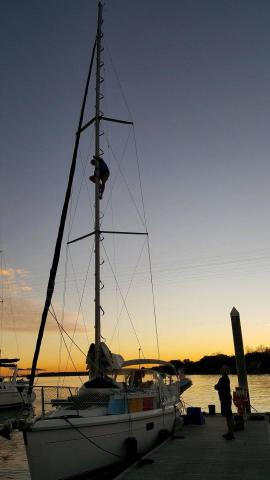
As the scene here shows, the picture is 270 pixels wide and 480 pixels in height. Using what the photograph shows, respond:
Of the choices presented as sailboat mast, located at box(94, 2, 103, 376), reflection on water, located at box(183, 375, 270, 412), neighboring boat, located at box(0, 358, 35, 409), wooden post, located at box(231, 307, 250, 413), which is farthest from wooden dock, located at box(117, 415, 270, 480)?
neighboring boat, located at box(0, 358, 35, 409)

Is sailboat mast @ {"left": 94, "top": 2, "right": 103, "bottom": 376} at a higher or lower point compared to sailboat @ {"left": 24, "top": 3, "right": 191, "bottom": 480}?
higher

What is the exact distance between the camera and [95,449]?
10898 mm

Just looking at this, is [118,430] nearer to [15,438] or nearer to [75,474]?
[75,474]

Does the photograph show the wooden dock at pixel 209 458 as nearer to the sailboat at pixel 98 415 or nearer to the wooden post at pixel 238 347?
the sailboat at pixel 98 415

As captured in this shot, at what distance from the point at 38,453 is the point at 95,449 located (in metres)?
1.74

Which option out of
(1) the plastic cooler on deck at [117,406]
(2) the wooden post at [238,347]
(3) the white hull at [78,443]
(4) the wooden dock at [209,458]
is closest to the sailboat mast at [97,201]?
(1) the plastic cooler on deck at [117,406]

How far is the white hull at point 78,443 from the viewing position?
9773mm

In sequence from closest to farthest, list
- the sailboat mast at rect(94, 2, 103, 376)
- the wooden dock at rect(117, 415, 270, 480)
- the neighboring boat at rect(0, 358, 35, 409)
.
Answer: the wooden dock at rect(117, 415, 270, 480), the sailboat mast at rect(94, 2, 103, 376), the neighboring boat at rect(0, 358, 35, 409)

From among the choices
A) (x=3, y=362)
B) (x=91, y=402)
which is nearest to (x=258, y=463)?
(x=91, y=402)

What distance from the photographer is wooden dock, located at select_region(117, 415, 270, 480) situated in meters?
9.77

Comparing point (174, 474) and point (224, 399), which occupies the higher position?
point (224, 399)

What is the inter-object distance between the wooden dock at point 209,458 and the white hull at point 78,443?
2.80 feet

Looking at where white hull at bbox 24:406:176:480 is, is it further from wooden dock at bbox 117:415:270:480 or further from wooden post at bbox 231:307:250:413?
Result: wooden post at bbox 231:307:250:413

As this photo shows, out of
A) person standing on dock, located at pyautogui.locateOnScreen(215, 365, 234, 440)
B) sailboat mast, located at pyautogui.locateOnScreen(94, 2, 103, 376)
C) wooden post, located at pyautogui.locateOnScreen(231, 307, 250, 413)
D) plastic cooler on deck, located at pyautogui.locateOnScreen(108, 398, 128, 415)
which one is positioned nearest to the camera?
plastic cooler on deck, located at pyautogui.locateOnScreen(108, 398, 128, 415)
